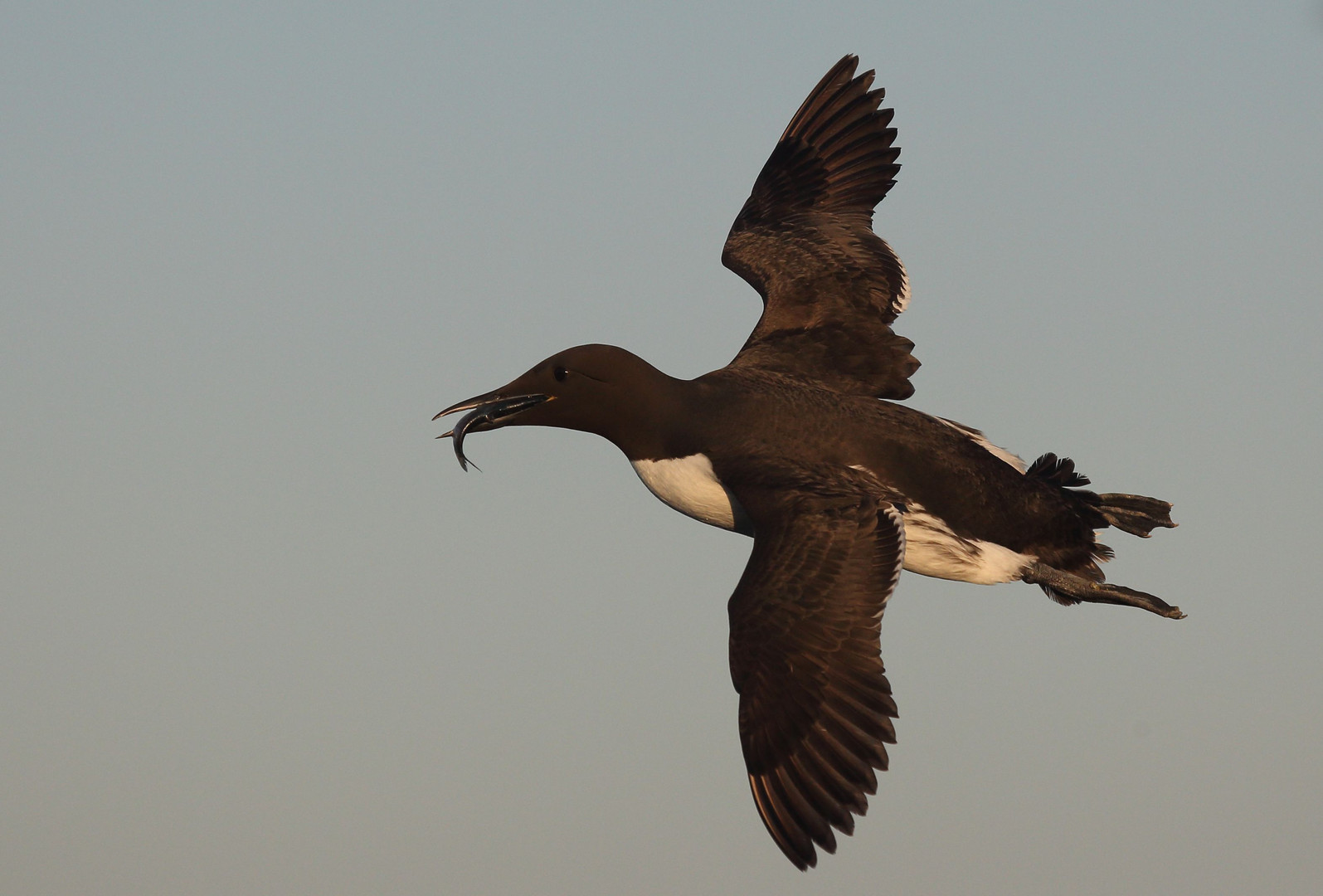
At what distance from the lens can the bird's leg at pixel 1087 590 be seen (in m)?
8.84

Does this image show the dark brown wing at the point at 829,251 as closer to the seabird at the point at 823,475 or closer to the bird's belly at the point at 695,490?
the seabird at the point at 823,475

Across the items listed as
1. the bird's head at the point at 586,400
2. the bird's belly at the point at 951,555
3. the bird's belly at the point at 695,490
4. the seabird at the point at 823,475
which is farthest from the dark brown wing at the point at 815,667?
the bird's head at the point at 586,400

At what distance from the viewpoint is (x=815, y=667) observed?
742 centimetres

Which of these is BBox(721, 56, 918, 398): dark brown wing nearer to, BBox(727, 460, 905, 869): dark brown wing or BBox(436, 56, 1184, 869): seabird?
BBox(436, 56, 1184, 869): seabird

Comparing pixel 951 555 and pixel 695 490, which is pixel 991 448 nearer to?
pixel 951 555

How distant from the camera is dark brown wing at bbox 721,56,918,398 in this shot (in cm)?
→ 973

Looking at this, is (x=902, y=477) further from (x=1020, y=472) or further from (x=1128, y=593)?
(x=1128, y=593)

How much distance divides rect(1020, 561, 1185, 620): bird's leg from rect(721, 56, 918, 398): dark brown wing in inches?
56.0

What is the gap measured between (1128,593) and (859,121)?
4.29 m

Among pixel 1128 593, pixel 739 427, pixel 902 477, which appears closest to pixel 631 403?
pixel 739 427

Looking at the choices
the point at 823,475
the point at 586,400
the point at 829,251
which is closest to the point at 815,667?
the point at 823,475

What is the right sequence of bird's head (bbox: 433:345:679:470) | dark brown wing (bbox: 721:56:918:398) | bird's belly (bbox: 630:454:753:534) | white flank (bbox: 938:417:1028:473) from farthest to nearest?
dark brown wing (bbox: 721:56:918:398)
white flank (bbox: 938:417:1028:473)
bird's head (bbox: 433:345:679:470)
bird's belly (bbox: 630:454:753:534)

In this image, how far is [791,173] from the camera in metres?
11.5

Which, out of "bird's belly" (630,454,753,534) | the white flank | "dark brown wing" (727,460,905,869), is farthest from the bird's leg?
"bird's belly" (630,454,753,534)
